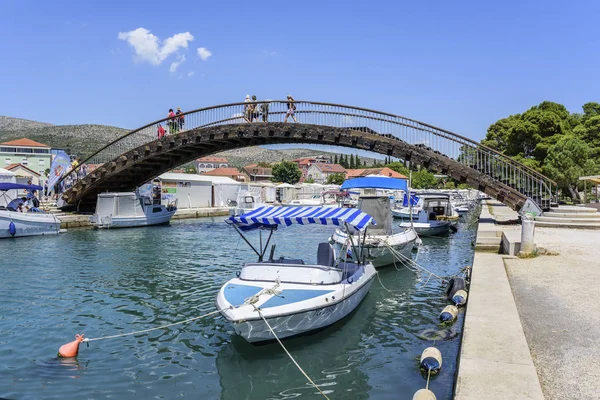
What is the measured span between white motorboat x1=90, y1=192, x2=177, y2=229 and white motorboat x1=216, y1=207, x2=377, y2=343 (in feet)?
83.0

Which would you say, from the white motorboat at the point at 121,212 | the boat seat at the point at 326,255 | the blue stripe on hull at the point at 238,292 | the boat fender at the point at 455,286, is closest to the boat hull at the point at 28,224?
the white motorboat at the point at 121,212

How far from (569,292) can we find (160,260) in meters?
16.4

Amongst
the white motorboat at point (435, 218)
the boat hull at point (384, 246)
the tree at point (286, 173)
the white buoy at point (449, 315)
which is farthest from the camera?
the tree at point (286, 173)

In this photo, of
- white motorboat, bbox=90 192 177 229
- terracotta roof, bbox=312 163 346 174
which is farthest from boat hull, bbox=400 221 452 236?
terracotta roof, bbox=312 163 346 174

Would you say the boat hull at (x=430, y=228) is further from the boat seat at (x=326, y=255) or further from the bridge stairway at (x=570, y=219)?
the boat seat at (x=326, y=255)

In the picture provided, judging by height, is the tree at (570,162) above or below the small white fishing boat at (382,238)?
above

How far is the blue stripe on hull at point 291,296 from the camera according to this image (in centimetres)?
835

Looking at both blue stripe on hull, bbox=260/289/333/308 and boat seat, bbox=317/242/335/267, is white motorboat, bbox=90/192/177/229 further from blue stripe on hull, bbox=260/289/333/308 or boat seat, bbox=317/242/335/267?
blue stripe on hull, bbox=260/289/333/308

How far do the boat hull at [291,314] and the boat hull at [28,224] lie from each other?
76.3 feet

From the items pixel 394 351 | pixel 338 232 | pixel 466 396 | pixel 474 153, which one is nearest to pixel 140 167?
pixel 338 232

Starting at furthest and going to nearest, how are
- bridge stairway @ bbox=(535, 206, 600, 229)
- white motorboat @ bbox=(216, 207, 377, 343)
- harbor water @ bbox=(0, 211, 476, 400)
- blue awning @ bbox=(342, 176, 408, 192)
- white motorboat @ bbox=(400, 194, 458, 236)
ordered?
white motorboat @ bbox=(400, 194, 458, 236) → blue awning @ bbox=(342, 176, 408, 192) → bridge stairway @ bbox=(535, 206, 600, 229) → white motorboat @ bbox=(216, 207, 377, 343) → harbor water @ bbox=(0, 211, 476, 400)

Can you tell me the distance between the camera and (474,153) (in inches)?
985

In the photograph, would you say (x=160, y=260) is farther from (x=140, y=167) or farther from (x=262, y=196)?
(x=262, y=196)

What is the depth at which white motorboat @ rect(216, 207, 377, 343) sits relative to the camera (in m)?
8.09
